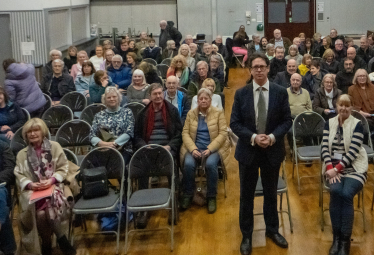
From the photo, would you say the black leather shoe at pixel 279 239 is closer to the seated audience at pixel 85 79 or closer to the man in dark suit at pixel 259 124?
the man in dark suit at pixel 259 124

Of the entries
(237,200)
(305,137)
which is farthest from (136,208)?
(305,137)

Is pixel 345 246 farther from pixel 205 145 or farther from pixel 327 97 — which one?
pixel 327 97

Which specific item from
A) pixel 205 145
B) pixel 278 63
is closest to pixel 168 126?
pixel 205 145

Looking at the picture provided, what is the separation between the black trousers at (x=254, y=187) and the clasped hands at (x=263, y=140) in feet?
0.51

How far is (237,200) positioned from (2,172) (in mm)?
2401

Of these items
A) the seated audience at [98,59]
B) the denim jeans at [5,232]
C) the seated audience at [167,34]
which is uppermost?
the seated audience at [167,34]

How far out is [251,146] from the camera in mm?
3652

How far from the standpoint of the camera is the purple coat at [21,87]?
6.05m

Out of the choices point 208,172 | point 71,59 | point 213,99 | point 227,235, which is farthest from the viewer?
point 71,59

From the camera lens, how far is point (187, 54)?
26.7ft

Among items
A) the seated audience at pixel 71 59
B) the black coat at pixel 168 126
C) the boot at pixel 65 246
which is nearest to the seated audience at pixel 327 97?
the black coat at pixel 168 126

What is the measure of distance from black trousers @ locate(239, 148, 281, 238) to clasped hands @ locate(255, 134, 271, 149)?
154mm

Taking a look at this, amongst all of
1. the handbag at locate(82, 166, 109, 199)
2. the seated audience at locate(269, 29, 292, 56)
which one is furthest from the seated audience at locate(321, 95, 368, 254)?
the seated audience at locate(269, 29, 292, 56)

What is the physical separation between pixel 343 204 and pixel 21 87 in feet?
14.3
